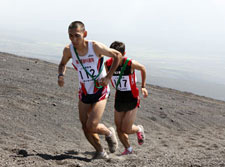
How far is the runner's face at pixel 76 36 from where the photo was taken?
15.5 ft

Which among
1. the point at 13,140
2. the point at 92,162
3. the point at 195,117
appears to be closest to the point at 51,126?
the point at 13,140

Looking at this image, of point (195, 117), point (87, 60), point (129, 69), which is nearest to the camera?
point (87, 60)

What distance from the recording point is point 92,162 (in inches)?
204

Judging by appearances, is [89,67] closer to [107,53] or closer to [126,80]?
[107,53]

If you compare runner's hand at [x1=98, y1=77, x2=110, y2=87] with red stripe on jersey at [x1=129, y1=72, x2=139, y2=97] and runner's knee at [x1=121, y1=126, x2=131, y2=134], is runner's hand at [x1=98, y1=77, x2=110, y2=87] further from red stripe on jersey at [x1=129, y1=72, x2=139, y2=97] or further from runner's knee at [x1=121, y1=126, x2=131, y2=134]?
runner's knee at [x1=121, y1=126, x2=131, y2=134]

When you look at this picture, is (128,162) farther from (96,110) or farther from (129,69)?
(129,69)

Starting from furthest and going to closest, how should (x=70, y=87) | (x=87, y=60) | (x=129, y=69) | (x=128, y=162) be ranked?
1. (x=70, y=87)
2. (x=129, y=69)
3. (x=128, y=162)
4. (x=87, y=60)

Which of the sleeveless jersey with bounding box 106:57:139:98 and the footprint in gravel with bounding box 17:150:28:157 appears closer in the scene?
the footprint in gravel with bounding box 17:150:28:157

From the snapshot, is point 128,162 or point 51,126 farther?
point 51,126

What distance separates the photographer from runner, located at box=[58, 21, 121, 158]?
488 cm

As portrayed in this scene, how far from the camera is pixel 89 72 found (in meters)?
5.02

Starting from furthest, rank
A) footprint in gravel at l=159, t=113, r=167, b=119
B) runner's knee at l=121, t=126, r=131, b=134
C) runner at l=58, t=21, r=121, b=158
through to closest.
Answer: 1. footprint in gravel at l=159, t=113, r=167, b=119
2. runner's knee at l=121, t=126, r=131, b=134
3. runner at l=58, t=21, r=121, b=158

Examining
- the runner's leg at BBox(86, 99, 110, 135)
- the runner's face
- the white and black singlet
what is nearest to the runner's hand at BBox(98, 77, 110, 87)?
the white and black singlet

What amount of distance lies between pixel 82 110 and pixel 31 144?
1.47 meters
